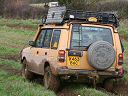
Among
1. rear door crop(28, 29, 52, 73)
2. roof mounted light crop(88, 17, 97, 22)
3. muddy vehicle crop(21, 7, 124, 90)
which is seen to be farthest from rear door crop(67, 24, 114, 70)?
rear door crop(28, 29, 52, 73)

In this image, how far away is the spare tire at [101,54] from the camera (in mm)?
10617

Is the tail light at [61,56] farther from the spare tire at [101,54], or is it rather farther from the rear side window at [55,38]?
the spare tire at [101,54]

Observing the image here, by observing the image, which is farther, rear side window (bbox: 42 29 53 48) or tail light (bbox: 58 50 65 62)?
rear side window (bbox: 42 29 53 48)

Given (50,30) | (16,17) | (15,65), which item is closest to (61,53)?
(50,30)

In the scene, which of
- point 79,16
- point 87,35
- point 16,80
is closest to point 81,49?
point 87,35

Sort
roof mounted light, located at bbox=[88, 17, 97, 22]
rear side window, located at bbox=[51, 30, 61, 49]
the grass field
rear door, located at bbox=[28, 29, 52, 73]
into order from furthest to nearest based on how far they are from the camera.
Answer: rear door, located at bbox=[28, 29, 52, 73], roof mounted light, located at bbox=[88, 17, 97, 22], rear side window, located at bbox=[51, 30, 61, 49], the grass field

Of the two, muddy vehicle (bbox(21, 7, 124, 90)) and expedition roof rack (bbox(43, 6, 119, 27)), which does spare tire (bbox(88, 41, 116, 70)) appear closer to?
muddy vehicle (bbox(21, 7, 124, 90))

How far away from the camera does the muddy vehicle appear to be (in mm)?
10695

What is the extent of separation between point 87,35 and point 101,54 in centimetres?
69

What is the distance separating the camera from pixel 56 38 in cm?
1123

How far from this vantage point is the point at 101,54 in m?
10.7

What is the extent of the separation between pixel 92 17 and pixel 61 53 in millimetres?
1465

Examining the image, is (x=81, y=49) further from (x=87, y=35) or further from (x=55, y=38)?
(x=55, y=38)

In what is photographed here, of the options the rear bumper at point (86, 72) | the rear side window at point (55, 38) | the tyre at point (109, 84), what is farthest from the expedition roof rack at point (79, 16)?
the tyre at point (109, 84)
